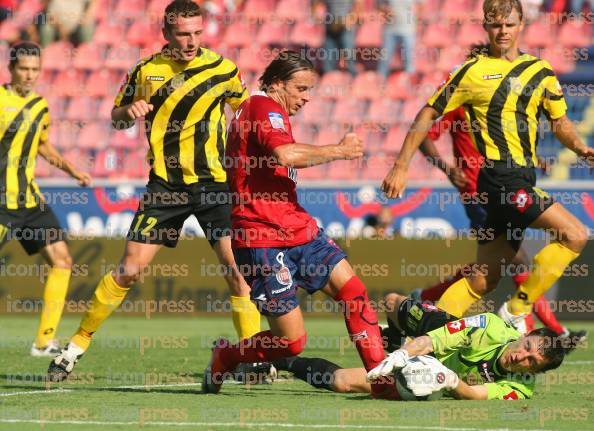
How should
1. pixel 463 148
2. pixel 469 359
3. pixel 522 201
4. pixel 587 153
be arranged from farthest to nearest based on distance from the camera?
pixel 463 148, pixel 587 153, pixel 522 201, pixel 469 359

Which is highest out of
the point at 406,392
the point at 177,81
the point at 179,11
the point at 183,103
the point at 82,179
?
the point at 179,11

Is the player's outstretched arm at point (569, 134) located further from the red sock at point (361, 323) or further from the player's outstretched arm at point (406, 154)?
the red sock at point (361, 323)

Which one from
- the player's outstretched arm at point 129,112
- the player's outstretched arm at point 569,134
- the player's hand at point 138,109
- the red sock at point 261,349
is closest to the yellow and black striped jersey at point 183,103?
the player's outstretched arm at point 129,112

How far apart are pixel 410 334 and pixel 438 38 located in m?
11.7

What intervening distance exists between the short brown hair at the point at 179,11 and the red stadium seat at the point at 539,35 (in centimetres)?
1133

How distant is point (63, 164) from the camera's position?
11.5 m

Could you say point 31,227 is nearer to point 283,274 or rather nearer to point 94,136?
point 283,274

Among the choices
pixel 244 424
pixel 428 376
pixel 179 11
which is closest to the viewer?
pixel 244 424

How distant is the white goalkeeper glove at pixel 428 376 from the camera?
7.40 meters

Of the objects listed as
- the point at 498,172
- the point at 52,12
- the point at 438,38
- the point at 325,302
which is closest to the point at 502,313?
the point at 498,172

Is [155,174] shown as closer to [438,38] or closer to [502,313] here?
[502,313]

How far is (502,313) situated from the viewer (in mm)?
9414

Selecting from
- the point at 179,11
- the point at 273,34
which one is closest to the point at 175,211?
the point at 179,11

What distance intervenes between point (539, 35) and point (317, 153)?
1296 cm
